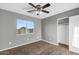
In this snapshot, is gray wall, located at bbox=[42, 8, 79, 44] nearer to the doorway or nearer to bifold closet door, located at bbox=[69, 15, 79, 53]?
the doorway

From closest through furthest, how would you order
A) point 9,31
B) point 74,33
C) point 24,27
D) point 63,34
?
point 74,33 < point 9,31 < point 24,27 < point 63,34

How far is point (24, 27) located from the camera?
3650 mm

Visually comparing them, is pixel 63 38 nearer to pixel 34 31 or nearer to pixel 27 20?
pixel 34 31

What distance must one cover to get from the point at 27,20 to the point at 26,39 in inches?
42.7

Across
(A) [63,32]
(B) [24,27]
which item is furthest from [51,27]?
(B) [24,27]

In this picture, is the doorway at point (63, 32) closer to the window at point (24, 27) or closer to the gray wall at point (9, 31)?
the window at point (24, 27)

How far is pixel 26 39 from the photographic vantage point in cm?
382

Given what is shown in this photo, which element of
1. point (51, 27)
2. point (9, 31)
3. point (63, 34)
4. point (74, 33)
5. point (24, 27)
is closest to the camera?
point (74, 33)

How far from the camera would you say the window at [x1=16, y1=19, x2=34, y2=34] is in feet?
11.1

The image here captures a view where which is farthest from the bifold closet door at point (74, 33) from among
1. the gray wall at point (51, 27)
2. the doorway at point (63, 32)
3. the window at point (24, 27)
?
the window at point (24, 27)

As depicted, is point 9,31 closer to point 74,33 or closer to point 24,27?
point 24,27

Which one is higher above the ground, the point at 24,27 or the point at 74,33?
the point at 24,27

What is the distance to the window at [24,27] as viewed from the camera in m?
3.39

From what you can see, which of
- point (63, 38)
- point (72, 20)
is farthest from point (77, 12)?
point (63, 38)
